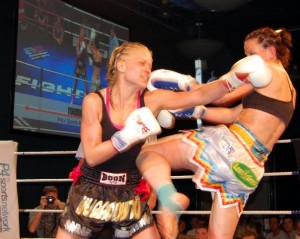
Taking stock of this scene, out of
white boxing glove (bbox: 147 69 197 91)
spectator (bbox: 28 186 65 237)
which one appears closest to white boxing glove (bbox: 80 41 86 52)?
spectator (bbox: 28 186 65 237)

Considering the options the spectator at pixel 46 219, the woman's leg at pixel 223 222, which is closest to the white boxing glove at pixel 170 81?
the woman's leg at pixel 223 222

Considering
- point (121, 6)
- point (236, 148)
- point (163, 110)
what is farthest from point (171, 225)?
point (121, 6)

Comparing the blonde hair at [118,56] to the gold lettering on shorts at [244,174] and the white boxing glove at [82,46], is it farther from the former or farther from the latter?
the white boxing glove at [82,46]

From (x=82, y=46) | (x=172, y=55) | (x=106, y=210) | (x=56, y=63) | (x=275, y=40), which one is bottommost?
(x=106, y=210)

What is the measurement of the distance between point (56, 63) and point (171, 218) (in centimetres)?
427

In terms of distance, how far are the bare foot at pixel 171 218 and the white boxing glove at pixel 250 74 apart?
50 cm

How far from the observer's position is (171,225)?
83.4 inches

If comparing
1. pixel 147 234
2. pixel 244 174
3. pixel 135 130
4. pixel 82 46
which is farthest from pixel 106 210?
pixel 82 46

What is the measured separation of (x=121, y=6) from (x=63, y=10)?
147 centimetres

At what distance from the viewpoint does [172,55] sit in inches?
334

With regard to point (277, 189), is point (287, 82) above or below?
above

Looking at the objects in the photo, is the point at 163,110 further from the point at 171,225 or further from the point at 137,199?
the point at 171,225

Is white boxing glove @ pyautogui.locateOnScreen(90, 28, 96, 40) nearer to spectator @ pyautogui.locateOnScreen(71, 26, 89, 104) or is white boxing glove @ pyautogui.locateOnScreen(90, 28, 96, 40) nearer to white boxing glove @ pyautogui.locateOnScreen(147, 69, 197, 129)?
spectator @ pyautogui.locateOnScreen(71, 26, 89, 104)

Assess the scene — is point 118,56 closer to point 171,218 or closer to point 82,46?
point 171,218
